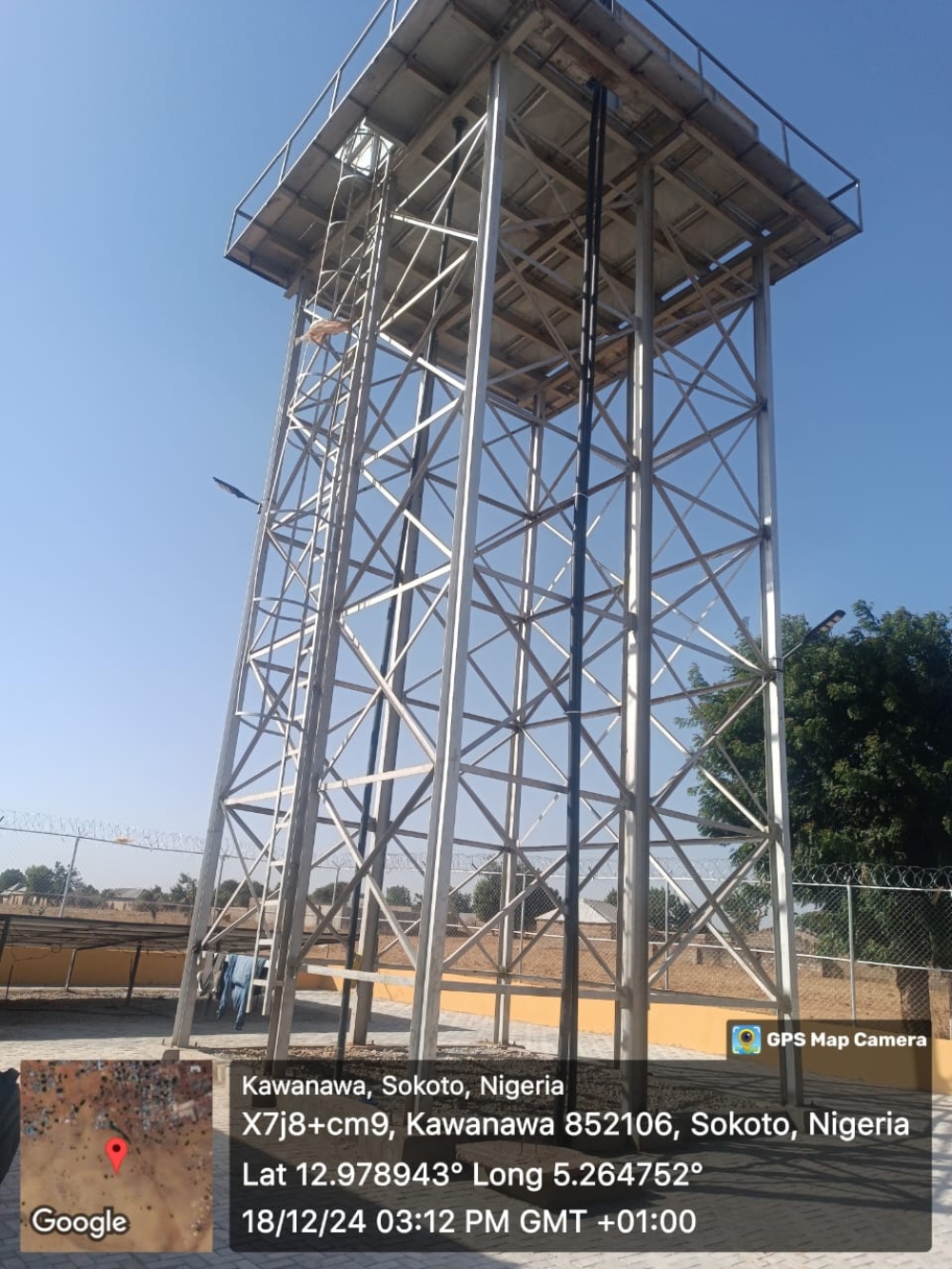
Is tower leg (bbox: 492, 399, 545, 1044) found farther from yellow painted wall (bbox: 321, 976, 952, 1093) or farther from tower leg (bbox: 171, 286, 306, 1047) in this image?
tower leg (bbox: 171, 286, 306, 1047)

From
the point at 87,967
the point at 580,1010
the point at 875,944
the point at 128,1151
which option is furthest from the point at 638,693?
the point at 87,967

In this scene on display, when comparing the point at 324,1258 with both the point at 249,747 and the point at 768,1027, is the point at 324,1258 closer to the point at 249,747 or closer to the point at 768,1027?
the point at 249,747

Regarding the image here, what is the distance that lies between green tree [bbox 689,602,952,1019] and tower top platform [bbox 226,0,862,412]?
794 cm

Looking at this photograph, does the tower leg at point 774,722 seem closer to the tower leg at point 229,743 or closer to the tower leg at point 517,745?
the tower leg at point 517,745

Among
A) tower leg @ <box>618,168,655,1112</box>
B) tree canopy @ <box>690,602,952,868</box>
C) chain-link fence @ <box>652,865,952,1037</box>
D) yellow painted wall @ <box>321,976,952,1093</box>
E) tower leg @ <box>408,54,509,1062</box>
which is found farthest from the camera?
tree canopy @ <box>690,602,952,868</box>

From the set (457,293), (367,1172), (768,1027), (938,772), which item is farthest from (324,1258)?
(938,772)

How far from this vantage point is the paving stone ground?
487 centimetres

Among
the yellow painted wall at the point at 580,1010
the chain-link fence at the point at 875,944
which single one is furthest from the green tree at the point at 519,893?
the chain-link fence at the point at 875,944

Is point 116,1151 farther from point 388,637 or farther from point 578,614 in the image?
point 388,637

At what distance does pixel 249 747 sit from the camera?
1206cm

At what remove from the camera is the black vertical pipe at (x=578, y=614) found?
768 centimetres

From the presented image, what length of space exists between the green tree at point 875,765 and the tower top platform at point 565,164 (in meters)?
7.94

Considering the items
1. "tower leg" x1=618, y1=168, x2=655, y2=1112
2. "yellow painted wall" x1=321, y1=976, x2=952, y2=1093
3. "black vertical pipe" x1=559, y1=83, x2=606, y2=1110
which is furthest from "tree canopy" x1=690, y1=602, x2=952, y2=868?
"black vertical pipe" x1=559, y1=83, x2=606, y2=1110

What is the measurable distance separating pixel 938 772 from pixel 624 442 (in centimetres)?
1103
